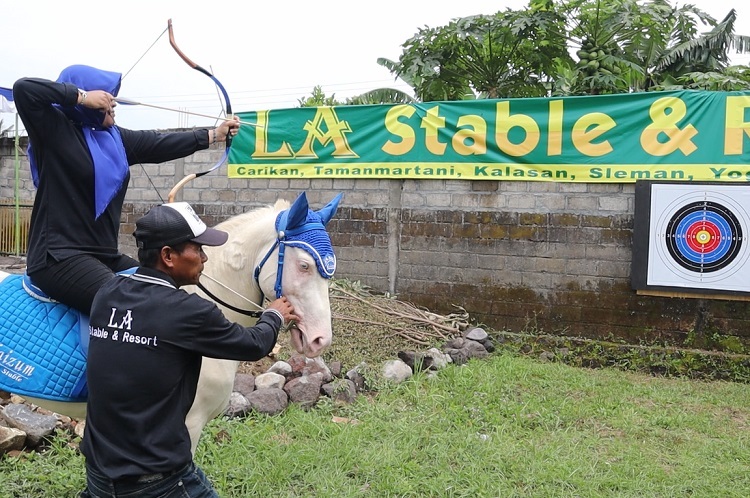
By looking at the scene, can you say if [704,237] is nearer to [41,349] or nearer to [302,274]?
[302,274]

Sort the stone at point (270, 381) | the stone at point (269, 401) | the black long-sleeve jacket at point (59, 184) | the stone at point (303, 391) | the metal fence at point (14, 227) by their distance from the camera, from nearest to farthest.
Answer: the black long-sleeve jacket at point (59, 184), the stone at point (269, 401), the stone at point (303, 391), the stone at point (270, 381), the metal fence at point (14, 227)

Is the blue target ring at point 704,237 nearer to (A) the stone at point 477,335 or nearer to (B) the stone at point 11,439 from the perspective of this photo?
(A) the stone at point 477,335

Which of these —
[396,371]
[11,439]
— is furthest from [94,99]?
[396,371]

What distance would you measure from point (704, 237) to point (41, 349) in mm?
5900

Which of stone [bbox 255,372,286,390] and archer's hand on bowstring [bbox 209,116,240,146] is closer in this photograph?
archer's hand on bowstring [bbox 209,116,240,146]

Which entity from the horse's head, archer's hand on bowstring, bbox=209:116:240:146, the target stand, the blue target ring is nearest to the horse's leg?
the horse's head

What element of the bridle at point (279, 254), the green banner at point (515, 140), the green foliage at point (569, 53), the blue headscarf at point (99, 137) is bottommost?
the bridle at point (279, 254)

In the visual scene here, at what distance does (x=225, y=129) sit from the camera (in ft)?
10.8

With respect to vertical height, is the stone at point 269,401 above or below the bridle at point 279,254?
below

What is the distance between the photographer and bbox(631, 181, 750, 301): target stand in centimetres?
628

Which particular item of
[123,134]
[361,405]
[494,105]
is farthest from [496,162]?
[123,134]

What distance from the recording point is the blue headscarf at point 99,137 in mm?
2695

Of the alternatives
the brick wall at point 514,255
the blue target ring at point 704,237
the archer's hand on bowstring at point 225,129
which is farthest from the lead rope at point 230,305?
the blue target ring at point 704,237

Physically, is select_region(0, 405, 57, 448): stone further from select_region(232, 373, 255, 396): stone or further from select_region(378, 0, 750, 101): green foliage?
Result: select_region(378, 0, 750, 101): green foliage
